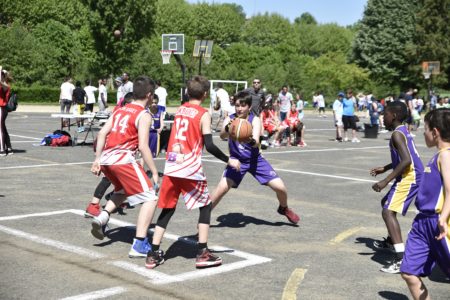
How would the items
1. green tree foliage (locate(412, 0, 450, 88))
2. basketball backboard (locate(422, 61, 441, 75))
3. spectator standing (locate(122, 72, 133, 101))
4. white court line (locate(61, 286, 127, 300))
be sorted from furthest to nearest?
green tree foliage (locate(412, 0, 450, 88)), basketball backboard (locate(422, 61, 441, 75)), spectator standing (locate(122, 72, 133, 101)), white court line (locate(61, 286, 127, 300))

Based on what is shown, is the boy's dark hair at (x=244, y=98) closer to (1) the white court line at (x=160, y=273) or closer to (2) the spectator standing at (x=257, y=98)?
(1) the white court line at (x=160, y=273)

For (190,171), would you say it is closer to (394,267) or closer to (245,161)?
(245,161)

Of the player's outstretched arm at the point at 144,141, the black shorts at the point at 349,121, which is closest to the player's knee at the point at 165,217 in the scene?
the player's outstretched arm at the point at 144,141

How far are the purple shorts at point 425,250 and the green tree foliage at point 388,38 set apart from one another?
6665cm

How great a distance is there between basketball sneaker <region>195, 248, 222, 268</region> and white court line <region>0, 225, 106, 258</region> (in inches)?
41.5

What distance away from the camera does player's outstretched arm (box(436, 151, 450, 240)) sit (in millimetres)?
4559

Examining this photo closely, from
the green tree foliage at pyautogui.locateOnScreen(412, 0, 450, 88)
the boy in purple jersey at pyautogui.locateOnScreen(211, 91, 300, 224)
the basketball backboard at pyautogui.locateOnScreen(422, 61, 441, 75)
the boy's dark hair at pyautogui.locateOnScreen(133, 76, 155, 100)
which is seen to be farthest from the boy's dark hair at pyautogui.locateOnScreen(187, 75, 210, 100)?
the green tree foliage at pyautogui.locateOnScreen(412, 0, 450, 88)

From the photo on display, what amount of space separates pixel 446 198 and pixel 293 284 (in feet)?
5.85

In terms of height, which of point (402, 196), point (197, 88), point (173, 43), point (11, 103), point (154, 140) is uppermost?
point (173, 43)

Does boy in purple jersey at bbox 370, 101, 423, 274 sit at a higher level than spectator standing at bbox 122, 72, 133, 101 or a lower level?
lower

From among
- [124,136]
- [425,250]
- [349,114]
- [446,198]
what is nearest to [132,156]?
[124,136]

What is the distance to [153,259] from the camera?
6219mm

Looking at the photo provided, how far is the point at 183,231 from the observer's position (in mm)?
7898

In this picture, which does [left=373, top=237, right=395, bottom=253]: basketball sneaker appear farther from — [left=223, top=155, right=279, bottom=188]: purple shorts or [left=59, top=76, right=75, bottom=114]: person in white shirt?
[left=59, top=76, right=75, bottom=114]: person in white shirt
